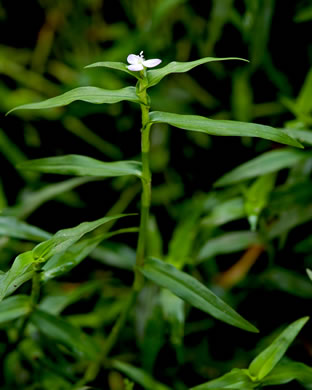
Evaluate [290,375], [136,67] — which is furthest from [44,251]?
[290,375]

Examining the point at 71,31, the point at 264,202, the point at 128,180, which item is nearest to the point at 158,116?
the point at 264,202

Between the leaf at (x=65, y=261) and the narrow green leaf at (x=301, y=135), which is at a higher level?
the narrow green leaf at (x=301, y=135)

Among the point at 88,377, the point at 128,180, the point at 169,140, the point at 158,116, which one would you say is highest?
the point at 169,140

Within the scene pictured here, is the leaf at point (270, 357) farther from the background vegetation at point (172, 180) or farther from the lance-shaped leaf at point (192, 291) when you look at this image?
the background vegetation at point (172, 180)

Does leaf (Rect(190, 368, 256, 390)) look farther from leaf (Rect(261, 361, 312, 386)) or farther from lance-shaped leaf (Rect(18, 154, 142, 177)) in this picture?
lance-shaped leaf (Rect(18, 154, 142, 177))

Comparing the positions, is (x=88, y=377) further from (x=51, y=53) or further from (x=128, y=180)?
(x=51, y=53)

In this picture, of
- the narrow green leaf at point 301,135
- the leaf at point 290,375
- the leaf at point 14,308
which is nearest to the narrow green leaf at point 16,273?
the leaf at point 14,308
